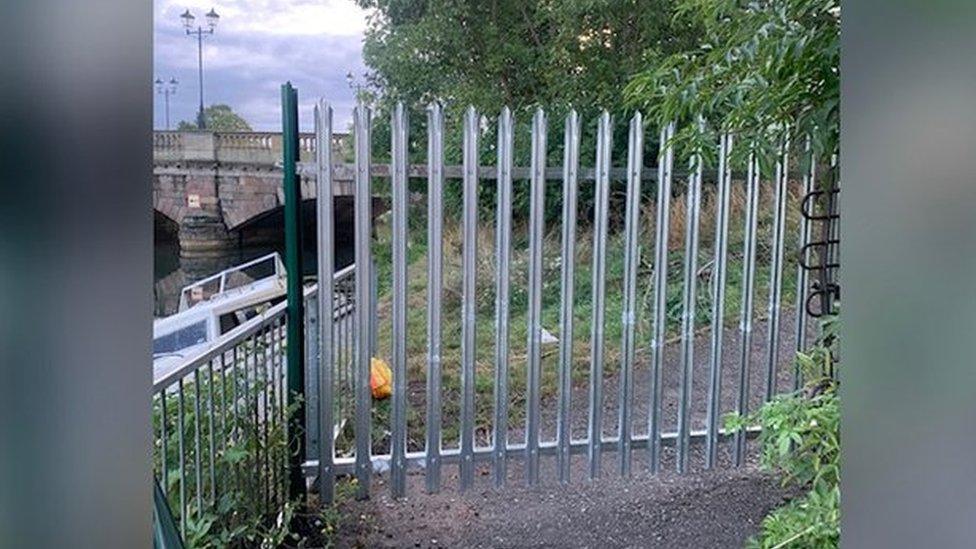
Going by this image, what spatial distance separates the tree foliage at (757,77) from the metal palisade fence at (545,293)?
0.48 feet

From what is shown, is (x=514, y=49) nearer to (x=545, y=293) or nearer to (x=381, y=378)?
(x=545, y=293)

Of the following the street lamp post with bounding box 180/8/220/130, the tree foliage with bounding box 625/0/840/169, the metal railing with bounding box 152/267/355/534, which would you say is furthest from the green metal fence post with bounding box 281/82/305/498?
the tree foliage with bounding box 625/0/840/169

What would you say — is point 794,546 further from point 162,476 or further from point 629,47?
point 629,47

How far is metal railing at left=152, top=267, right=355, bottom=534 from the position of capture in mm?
1416

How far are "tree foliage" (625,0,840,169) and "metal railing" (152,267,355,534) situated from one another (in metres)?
1.18

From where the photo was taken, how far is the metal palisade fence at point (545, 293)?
2.19 metres

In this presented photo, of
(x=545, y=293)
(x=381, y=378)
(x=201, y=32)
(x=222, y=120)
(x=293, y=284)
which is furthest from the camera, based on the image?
(x=545, y=293)

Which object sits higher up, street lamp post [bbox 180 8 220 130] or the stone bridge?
street lamp post [bbox 180 8 220 130]

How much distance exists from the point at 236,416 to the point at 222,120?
0.78 m

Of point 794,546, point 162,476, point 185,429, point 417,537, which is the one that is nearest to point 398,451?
point 417,537

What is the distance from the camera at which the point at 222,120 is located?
175 cm

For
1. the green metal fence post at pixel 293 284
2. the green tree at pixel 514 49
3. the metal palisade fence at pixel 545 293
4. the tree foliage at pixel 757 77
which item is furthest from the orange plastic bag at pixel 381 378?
the green tree at pixel 514 49

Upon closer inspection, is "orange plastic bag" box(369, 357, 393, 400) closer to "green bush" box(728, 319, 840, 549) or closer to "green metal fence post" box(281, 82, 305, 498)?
"green metal fence post" box(281, 82, 305, 498)

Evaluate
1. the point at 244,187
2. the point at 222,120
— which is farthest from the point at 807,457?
the point at 244,187
